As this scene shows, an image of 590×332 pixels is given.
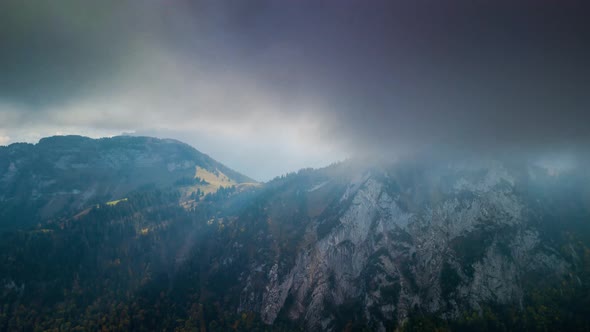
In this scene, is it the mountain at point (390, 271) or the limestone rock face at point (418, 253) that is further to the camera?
Result: the limestone rock face at point (418, 253)

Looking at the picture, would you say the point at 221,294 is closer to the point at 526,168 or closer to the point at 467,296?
the point at 467,296

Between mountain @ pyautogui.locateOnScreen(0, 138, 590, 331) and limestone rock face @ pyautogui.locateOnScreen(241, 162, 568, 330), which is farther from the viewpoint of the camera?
limestone rock face @ pyautogui.locateOnScreen(241, 162, 568, 330)

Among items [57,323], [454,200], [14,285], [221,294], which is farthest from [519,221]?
[14,285]

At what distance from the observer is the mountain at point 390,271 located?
11844 cm

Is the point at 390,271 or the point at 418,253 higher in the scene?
the point at 418,253

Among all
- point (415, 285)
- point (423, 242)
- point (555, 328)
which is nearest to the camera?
point (555, 328)

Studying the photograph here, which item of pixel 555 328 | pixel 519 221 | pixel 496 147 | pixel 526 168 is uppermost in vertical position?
pixel 496 147

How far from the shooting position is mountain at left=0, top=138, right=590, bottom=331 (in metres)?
118

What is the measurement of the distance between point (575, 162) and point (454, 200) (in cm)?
8346

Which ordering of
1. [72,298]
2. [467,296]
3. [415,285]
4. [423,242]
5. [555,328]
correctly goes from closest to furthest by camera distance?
[555,328], [467,296], [415,285], [423,242], [72,298]

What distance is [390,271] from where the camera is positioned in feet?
455

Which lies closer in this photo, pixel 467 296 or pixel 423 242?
pixel 467 296

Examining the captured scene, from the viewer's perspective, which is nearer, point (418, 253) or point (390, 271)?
point (390, 271)

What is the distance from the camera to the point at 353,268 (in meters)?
148
